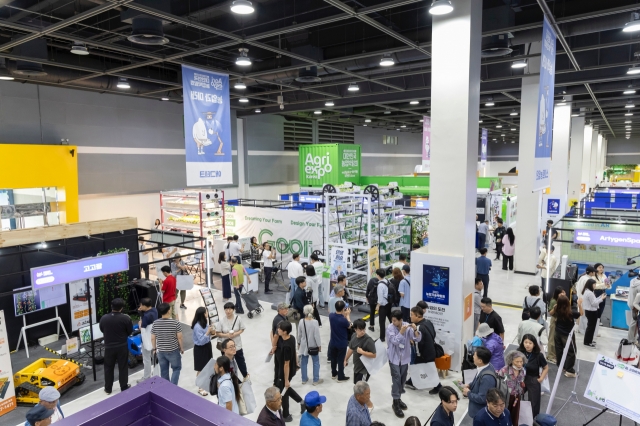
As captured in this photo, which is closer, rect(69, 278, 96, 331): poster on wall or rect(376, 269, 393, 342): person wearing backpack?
rect(376, 269, 393, 342): person wearing backpack

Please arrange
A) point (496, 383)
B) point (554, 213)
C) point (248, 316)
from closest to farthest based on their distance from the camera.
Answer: point (496, 383)
point (248, 316)
point (554, 213)

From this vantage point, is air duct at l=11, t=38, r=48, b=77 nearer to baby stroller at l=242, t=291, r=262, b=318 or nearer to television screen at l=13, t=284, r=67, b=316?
television screen at l=13, t=284, r=67, b=316

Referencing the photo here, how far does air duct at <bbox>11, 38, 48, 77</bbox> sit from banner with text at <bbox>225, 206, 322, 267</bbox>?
669 centimetres

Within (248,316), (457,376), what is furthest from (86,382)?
(457,376)

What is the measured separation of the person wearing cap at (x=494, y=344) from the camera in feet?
16.6

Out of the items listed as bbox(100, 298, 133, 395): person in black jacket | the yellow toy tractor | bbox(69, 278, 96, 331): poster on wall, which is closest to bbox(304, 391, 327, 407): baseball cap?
bbox(100, 298, 133, 395): person in black jacket

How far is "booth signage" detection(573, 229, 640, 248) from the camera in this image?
741 cm

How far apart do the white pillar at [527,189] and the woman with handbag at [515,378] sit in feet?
27.9

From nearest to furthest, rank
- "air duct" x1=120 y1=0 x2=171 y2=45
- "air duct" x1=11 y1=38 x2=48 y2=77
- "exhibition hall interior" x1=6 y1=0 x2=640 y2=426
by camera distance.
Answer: "exhibition hall interior" x1=6 y1=0 x2=640 y2=426 < "air duct" x1=120 y1=0 x2=171 y2=45 < "air duct" x1=11 y1=38 x2=48 y2=77

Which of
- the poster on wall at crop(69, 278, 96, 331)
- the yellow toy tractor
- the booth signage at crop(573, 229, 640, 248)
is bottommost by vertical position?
the yellow toy tractor

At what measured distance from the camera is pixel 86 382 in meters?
6.51

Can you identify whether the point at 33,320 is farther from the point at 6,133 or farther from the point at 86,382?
the point at 6,133

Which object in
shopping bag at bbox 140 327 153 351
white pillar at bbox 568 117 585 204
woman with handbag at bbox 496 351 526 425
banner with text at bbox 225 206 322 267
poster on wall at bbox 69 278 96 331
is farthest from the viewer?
white pillar at bbox 568 117 585 204

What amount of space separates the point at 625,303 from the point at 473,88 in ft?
A: 18.1
